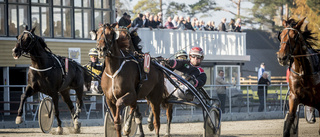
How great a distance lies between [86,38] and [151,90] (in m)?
12.3

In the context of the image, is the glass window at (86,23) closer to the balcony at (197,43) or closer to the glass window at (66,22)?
the glass window at (66,22)

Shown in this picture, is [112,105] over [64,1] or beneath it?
beneath

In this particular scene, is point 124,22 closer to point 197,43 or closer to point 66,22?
point 66,22

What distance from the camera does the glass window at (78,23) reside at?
20.9 m

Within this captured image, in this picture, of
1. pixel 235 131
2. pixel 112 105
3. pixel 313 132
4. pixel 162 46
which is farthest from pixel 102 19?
pixel 112 105

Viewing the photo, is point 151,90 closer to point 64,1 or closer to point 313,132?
point 313,132

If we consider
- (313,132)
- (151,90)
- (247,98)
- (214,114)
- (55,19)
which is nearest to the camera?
(151,90)

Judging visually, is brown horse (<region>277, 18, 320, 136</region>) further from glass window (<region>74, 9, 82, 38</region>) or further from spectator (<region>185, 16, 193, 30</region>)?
spectator (<region>185, 16, 193, 30</region>)

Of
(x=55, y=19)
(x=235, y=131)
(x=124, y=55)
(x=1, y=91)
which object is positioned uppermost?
(x=55, y=19)

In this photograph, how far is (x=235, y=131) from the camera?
A: 487 inches

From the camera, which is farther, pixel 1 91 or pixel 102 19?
pixel 102 19

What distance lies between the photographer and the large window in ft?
63.8

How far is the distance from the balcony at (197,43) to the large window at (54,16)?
2.29 m

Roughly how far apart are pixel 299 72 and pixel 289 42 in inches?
24.8
